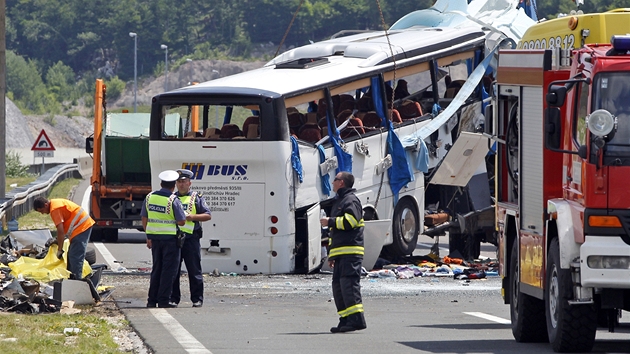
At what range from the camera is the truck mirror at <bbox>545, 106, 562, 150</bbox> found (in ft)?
31.8

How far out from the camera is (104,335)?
1123 centimetres

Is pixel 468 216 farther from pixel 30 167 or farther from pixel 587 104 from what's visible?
pixel 30 167

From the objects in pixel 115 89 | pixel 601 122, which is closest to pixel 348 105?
pixel 601 122

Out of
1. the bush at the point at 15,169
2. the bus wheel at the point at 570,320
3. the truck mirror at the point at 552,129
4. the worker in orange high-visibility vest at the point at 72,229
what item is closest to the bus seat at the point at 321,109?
the worker in orange high-visibility vest at the point at 72,229

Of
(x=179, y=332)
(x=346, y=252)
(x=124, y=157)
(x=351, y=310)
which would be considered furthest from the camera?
(x=124, y=157)

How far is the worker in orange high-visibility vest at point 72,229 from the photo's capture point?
47.1 ft

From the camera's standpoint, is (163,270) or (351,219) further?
(163,270)

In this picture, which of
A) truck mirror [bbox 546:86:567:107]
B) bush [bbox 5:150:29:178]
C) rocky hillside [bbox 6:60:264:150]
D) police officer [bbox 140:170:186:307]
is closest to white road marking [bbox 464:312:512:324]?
police officer [bbox 140:170:186:307]

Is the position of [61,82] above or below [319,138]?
above

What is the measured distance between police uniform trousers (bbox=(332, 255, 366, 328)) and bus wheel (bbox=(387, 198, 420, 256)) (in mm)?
7866

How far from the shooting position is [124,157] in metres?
24.4

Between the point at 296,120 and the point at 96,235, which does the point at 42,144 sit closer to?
the point at 96,235

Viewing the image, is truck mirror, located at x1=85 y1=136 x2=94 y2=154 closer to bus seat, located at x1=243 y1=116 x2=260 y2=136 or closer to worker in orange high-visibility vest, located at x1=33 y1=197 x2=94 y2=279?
bus seat, located at x1=243 y1=116 x2=260 y2=136

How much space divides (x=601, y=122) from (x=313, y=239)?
30.4 feet
